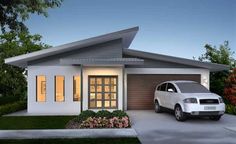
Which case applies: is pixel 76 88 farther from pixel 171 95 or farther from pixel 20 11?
pixel 20 11

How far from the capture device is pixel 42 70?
1817 cm

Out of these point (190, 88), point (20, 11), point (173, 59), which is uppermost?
point (20, 11)

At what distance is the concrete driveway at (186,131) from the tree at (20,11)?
17.1 feet

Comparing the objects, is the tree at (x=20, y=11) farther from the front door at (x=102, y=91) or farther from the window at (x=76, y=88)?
the front door at (x=102, y=91)

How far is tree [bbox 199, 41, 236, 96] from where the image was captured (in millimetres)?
23350

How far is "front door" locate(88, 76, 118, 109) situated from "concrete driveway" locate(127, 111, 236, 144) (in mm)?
4197

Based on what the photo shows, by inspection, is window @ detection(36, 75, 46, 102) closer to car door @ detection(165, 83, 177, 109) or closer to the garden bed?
the garden bed

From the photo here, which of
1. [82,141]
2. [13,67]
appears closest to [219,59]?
[82,141]

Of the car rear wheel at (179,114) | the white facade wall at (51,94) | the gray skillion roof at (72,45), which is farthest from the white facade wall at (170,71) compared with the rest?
the car rear wheel at (179,114)

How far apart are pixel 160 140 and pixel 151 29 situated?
19.9 meters

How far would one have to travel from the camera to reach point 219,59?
2514 cm

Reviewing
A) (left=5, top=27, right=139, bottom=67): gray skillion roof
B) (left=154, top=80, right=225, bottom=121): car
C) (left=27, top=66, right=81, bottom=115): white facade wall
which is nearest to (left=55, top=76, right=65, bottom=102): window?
(left=27, top=66, right=81, bottom=115): white facade wall

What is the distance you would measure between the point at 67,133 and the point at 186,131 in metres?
4.39

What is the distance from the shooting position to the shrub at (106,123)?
484 inches
